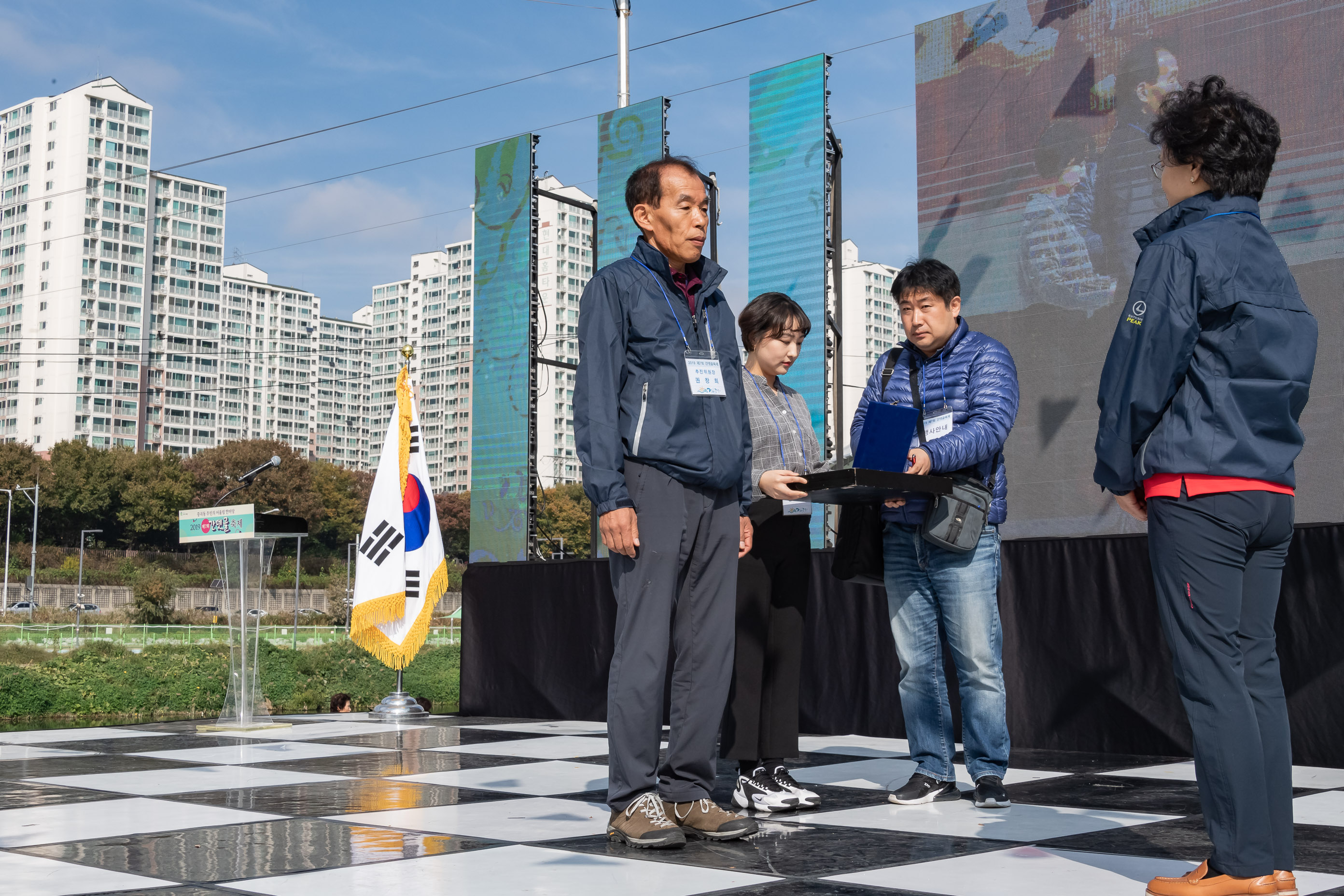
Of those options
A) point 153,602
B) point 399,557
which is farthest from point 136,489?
point 399,557

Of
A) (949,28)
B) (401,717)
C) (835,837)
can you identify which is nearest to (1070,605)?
(835,837)

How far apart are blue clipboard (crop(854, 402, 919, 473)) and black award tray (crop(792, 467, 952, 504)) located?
1.9 inches

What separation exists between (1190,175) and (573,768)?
2.48 metres

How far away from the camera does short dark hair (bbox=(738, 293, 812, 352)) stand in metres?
3.21

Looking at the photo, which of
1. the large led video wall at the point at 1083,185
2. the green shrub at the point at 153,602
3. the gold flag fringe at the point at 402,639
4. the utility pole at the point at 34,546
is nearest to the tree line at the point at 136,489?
the utility pole at the point at 34,546

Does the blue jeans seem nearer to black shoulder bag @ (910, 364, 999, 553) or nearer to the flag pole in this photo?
black shoulder bag @ (910, 364, 999, 553)

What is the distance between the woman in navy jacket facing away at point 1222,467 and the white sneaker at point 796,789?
1089 mm

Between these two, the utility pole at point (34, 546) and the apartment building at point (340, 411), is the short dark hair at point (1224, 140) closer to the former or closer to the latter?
the utility pole at point (34, 546)

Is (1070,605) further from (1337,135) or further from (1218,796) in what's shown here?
(1337,135)

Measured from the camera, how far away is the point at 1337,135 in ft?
32.2

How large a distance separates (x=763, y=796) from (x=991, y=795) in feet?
1.76

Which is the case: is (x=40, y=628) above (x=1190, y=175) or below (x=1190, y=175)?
below

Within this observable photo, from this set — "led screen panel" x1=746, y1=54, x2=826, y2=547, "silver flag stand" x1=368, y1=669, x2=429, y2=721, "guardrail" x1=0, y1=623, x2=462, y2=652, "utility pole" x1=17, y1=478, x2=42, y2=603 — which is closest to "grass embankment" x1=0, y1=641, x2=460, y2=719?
"silver flag stand" x1=368, y1=669, x2=429, y2=721

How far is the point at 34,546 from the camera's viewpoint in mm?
45688
